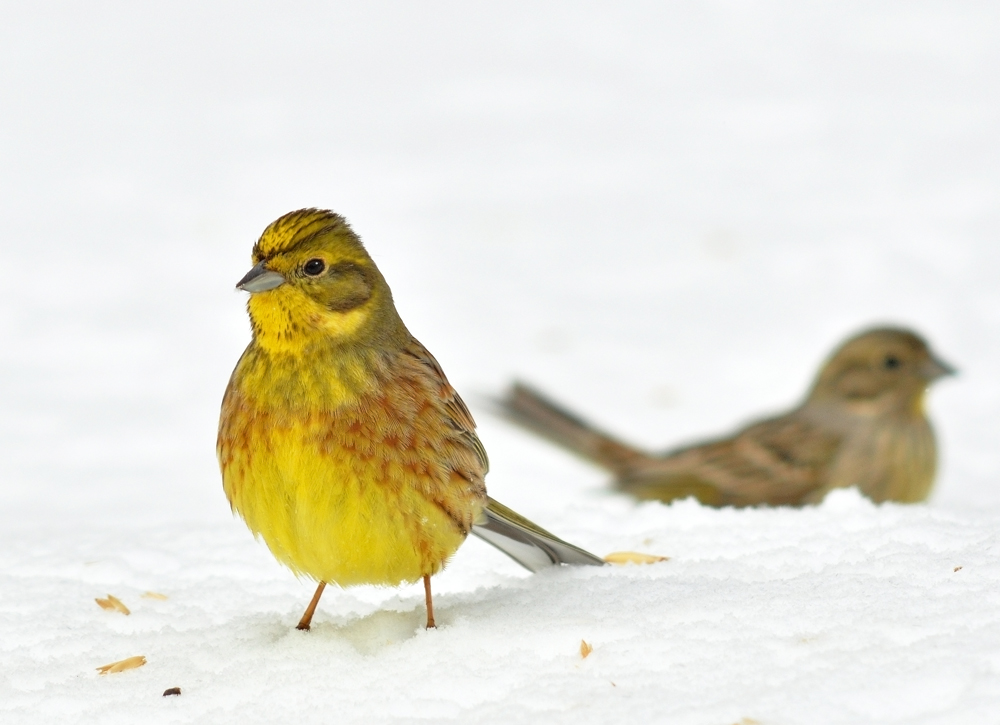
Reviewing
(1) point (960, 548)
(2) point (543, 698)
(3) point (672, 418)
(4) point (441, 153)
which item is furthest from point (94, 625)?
(4) point (441, 153)

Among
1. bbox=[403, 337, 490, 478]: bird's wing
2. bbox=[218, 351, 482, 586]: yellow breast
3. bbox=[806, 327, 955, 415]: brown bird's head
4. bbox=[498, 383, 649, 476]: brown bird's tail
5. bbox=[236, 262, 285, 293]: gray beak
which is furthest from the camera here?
bbox=[498, 383, 649, 476]: brown bird's tail

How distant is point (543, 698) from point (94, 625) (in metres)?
1.61

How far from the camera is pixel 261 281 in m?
3.84

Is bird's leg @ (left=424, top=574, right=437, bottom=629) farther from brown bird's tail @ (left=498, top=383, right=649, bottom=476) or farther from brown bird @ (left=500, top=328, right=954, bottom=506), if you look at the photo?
brown bird's tail @ (left=498, top=383, right=649, bottom=476)

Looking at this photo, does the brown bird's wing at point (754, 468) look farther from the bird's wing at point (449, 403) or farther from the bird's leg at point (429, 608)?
the bird's leg at point (429, 608)

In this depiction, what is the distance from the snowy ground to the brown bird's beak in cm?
Result: 100

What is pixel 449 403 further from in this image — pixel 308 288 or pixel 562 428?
pixel 562 428

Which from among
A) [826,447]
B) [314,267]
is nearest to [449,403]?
[314,267]

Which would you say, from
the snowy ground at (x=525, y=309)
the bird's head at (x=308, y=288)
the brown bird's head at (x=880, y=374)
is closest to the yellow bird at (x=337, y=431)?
the bird's head at (x=308, y=288)

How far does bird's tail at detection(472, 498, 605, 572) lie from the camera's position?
13.9 feet

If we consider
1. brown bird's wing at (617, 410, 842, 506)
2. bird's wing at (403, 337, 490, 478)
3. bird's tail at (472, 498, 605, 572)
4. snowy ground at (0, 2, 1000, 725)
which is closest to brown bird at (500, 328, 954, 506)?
brown bird's wing at (617, 410, 842, 506)

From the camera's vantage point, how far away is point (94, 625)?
4297mm

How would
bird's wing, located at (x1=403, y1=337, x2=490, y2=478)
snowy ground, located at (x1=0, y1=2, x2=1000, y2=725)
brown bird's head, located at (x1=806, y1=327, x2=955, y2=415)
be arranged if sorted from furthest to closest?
brown bird's head, located at (x1=806, y1=327, x2=955, y2=415)
bird's wing, located at (x1=403, y1=337, x2=490, y2=478)
snowy ground, located at (x1=0, y1=2, x2=1000, y2=725)

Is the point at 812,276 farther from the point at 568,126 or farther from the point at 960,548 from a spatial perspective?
the point at 960,548
